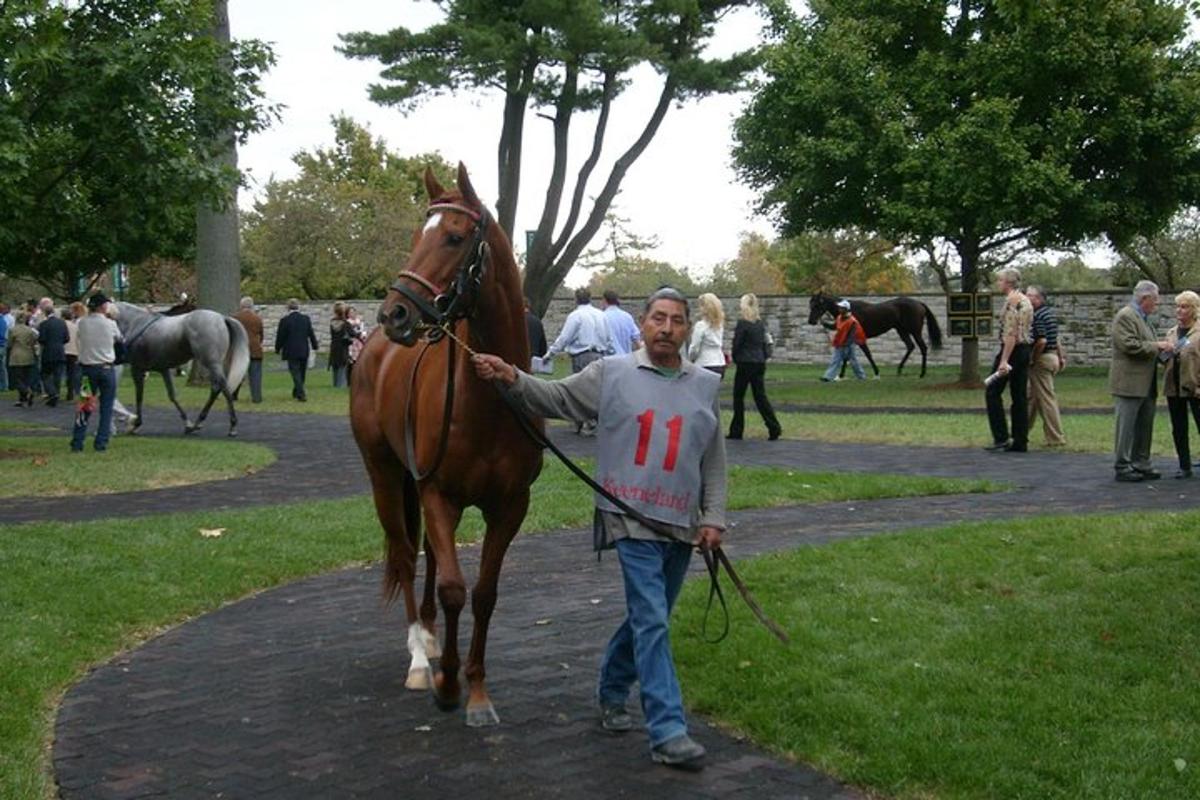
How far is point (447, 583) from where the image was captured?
20.4 feet

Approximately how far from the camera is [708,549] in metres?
5.89

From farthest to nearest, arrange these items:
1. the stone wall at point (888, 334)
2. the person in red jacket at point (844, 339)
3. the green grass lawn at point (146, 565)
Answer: the stone wall at point (888, 334), the person in red jacket at point (844, 339), the green grass lawn at point (146, 565)

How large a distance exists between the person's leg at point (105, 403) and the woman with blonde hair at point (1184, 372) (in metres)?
11.9

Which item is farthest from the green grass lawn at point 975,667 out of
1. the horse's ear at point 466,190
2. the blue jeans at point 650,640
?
the horse's ear at point 466,190

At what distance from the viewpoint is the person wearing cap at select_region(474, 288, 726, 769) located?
5.72 metres

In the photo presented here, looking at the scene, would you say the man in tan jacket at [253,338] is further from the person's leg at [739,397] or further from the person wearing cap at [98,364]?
the person's leg at [739,397]

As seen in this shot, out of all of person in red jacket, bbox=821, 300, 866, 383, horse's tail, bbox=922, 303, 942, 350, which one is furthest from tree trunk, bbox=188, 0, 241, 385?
horse's tail, bbox=922, 303, 942, 350

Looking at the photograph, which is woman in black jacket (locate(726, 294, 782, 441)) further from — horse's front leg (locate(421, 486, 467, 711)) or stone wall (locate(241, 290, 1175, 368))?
stone wall (locate(241, 290, 1175, 368))

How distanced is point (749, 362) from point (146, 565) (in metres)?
10.2

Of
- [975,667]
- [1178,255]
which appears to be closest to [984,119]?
[975,667]

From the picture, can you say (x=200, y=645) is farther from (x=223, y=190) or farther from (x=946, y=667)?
(x=223, y=190)

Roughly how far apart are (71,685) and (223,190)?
11012 millimetres

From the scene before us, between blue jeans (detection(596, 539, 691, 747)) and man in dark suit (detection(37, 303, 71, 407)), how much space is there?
23664 mm

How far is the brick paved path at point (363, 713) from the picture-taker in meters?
5.41
